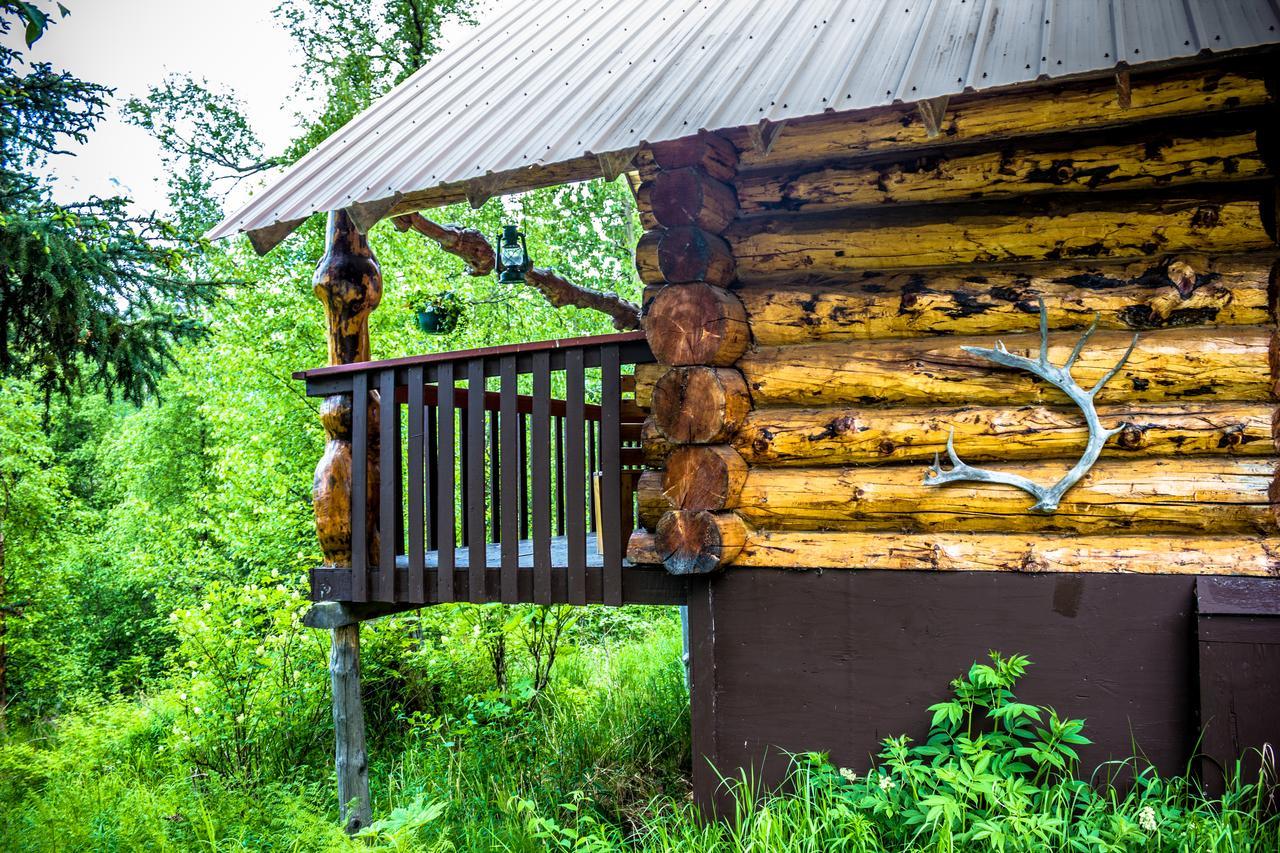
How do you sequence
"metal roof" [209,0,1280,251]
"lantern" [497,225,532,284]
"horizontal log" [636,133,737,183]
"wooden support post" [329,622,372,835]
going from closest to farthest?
"metal roof" [209,0,1280,251]
"horizontal log" [636,133,737,183]
"wooden support post" [329,622,372,835]
"lantern" [497,225,532,284]

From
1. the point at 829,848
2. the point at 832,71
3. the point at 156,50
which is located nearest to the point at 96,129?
the point at 832,71

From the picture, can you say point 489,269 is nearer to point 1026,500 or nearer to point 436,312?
point 436,312

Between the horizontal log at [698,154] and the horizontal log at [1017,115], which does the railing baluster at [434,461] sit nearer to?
the horizontal log at [698,154]

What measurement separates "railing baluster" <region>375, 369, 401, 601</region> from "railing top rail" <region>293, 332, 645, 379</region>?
123 mm

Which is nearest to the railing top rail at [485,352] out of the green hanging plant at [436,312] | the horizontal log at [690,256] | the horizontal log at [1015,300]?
the horizontal log at [690,256]

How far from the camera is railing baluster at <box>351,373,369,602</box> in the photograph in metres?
4.77

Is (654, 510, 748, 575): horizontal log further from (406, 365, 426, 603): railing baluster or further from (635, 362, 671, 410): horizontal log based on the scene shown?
(406, 365, 426, 603): railing baluster

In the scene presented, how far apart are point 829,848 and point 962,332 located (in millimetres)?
2042

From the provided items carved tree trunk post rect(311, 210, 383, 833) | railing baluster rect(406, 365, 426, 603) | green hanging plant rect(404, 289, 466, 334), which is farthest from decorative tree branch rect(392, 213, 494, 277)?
railing baluster rect(406, 365, 426, 603)

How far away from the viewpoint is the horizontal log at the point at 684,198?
362cm

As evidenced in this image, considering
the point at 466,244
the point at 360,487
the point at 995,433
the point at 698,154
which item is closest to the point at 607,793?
the point at 360,487

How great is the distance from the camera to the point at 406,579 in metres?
4.73

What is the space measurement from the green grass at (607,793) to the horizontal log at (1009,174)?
6.12 ft

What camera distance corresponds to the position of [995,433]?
3492mm
